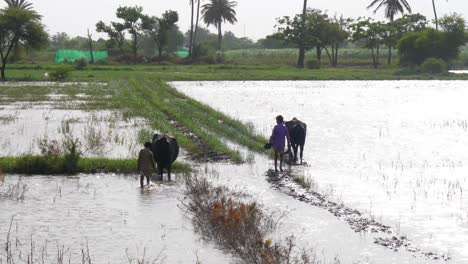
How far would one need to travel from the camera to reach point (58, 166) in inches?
519

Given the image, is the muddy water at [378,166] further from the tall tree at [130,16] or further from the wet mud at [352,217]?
the tall tree at [130,16]

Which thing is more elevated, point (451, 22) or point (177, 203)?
point (451, 22)

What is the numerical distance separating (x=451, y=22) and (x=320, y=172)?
53216mm

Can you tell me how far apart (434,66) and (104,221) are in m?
49.0

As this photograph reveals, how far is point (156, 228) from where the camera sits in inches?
355

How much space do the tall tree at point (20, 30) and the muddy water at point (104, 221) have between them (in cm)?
3559

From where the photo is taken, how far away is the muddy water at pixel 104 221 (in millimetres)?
7848

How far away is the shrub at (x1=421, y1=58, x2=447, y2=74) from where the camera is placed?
2144 inches

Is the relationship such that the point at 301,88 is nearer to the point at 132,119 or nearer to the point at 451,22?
the point at 132,119

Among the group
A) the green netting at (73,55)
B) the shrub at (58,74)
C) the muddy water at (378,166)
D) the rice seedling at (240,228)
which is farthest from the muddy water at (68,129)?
the green netting at (73,55)

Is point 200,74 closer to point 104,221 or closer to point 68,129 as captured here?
point 68,129

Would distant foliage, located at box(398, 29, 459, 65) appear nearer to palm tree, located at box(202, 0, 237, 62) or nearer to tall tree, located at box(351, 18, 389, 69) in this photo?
tall tree, located at box(351, 18, 389, 69)

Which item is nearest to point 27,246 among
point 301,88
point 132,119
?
point 132,119

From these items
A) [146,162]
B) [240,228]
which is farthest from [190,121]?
[240,228]
